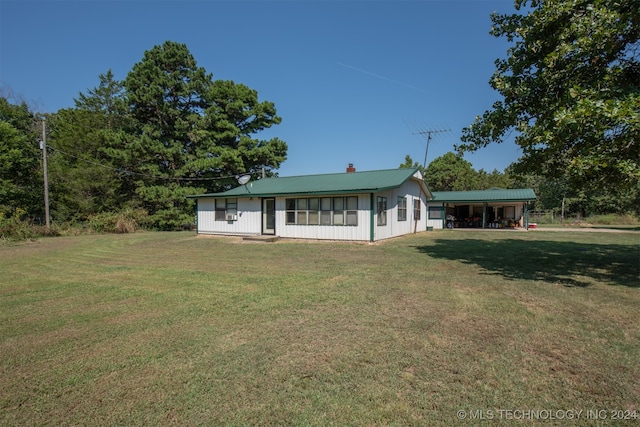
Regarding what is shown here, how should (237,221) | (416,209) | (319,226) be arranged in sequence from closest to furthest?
(319,226) < (237,221) < (416,209)

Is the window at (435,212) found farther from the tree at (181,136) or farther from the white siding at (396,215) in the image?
the tree at (181,136)

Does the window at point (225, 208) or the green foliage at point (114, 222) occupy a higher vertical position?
the window at point (225, 208)

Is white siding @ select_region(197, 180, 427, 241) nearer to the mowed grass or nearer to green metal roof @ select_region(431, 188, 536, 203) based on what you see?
green metal roof @ select_region(431, 188, 536, 203)

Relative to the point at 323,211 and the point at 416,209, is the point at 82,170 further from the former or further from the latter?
the point at 416,209

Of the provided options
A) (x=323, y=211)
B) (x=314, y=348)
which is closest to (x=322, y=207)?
(x=323, y=211)

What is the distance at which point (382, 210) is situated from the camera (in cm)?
1565

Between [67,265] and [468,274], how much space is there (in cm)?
1024

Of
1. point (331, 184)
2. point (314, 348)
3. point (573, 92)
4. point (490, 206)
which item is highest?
point (573, 92)

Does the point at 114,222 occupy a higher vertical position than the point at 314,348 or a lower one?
higher

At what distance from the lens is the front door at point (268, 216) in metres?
17.9

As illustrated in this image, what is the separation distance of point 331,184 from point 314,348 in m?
13.2

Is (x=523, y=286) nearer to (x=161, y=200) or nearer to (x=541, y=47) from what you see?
(x=541, y=47)

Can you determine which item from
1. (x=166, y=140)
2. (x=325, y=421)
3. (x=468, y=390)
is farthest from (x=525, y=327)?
(x=166, y=140)

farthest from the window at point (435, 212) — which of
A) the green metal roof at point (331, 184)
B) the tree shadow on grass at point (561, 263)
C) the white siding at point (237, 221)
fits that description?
the white siding at point (237, 221)
